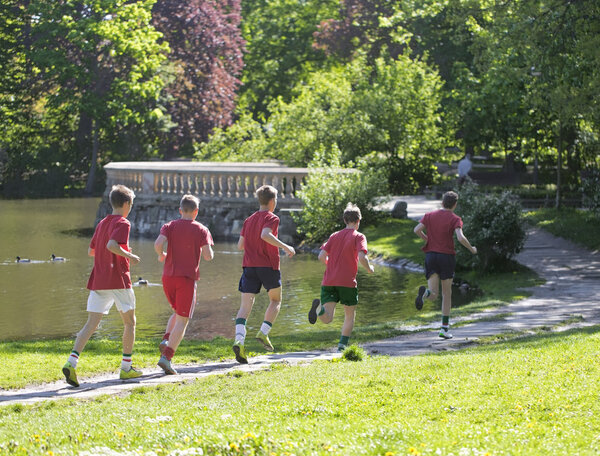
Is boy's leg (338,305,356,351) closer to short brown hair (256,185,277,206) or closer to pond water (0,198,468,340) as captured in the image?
short brown hair (256,185,277,206)

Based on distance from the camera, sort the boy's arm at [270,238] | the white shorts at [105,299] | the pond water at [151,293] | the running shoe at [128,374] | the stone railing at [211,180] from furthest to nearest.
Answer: the stone railing at [211,180] → the pond water at [151,293] → the boy's arm at [270,238] → the running shoe at [128,374] → the white shorts at [105,299]

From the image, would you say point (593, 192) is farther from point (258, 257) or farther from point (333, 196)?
point (258, 257)

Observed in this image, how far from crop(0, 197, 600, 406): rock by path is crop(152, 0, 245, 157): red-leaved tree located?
29.3 metres

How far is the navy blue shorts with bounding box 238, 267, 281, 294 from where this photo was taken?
10602mm

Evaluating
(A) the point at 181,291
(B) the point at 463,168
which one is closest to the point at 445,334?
(A) the point at 181,291

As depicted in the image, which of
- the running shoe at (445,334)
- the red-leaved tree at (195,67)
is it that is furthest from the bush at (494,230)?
the red-leaved tree at (195,67)

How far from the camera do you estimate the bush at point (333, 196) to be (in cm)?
2620

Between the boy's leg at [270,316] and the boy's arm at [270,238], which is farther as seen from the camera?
the boy's leg at [270,316]

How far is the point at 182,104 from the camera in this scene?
167 ft

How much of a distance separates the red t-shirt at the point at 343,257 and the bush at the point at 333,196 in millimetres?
14938

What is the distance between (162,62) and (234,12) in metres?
7.13

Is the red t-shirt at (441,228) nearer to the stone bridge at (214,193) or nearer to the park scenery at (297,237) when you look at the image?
the park scenery at (297,237)

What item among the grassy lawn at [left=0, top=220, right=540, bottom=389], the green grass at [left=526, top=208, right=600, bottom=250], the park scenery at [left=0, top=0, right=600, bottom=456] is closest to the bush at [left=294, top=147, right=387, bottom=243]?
the park scenery at [left=0, top=0, right=600, bottom=456]

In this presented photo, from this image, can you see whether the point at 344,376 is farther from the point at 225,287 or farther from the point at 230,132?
the point at 230,132
